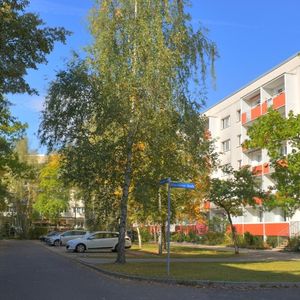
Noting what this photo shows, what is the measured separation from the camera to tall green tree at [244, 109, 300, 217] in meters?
25.0

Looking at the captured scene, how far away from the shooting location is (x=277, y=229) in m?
44.9

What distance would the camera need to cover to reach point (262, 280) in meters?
16.3

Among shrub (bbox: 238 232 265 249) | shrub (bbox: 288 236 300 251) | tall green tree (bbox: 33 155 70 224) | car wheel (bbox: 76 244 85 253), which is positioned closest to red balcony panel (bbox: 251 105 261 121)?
shrub (bbox: 238 232 265 249)

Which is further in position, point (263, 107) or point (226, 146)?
point (226, 146)

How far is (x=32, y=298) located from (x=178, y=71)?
13.5 meters

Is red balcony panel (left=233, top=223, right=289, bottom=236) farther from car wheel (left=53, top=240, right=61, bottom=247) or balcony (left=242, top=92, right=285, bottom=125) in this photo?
car wheel (left=53, top=240, right=61, bottom=247)

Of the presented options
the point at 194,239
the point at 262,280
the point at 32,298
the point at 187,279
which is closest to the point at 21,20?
the point at 32,298

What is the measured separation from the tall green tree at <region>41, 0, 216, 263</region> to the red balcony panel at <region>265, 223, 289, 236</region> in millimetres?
21766

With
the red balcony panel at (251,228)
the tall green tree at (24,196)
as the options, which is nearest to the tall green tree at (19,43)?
Result: the red balcony panel at (251,228)

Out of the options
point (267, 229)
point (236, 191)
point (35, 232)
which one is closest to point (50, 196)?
point (35, 232)

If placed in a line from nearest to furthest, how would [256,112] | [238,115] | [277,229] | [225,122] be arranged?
1. [277,229]
2. [256,112]
3. [238,115]
4. [225,122]

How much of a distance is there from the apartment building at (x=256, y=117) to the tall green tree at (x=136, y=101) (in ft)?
47.3

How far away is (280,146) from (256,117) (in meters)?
25.0

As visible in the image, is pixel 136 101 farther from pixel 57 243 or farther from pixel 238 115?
pixel 238 115
